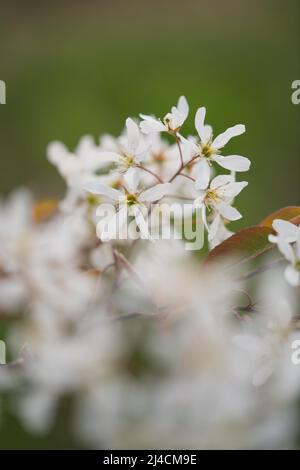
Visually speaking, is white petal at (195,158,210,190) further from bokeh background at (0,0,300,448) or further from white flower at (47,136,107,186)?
bokeh background at (0,0,300,448)

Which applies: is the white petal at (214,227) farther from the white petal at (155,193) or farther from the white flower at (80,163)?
the white flower at (80,163)

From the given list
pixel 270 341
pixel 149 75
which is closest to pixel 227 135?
pixel 270 341

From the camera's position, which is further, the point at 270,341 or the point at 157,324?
the point at 157,324

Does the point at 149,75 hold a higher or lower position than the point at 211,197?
higher

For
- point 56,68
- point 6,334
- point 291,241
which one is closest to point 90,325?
point 291,241

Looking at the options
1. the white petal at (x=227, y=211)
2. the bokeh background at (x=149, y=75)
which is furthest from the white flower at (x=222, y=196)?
the bokeh background at (x=149, y=75)

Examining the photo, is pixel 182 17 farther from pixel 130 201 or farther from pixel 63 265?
pixel 130 201

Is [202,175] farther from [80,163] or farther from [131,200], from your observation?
[80,163]
